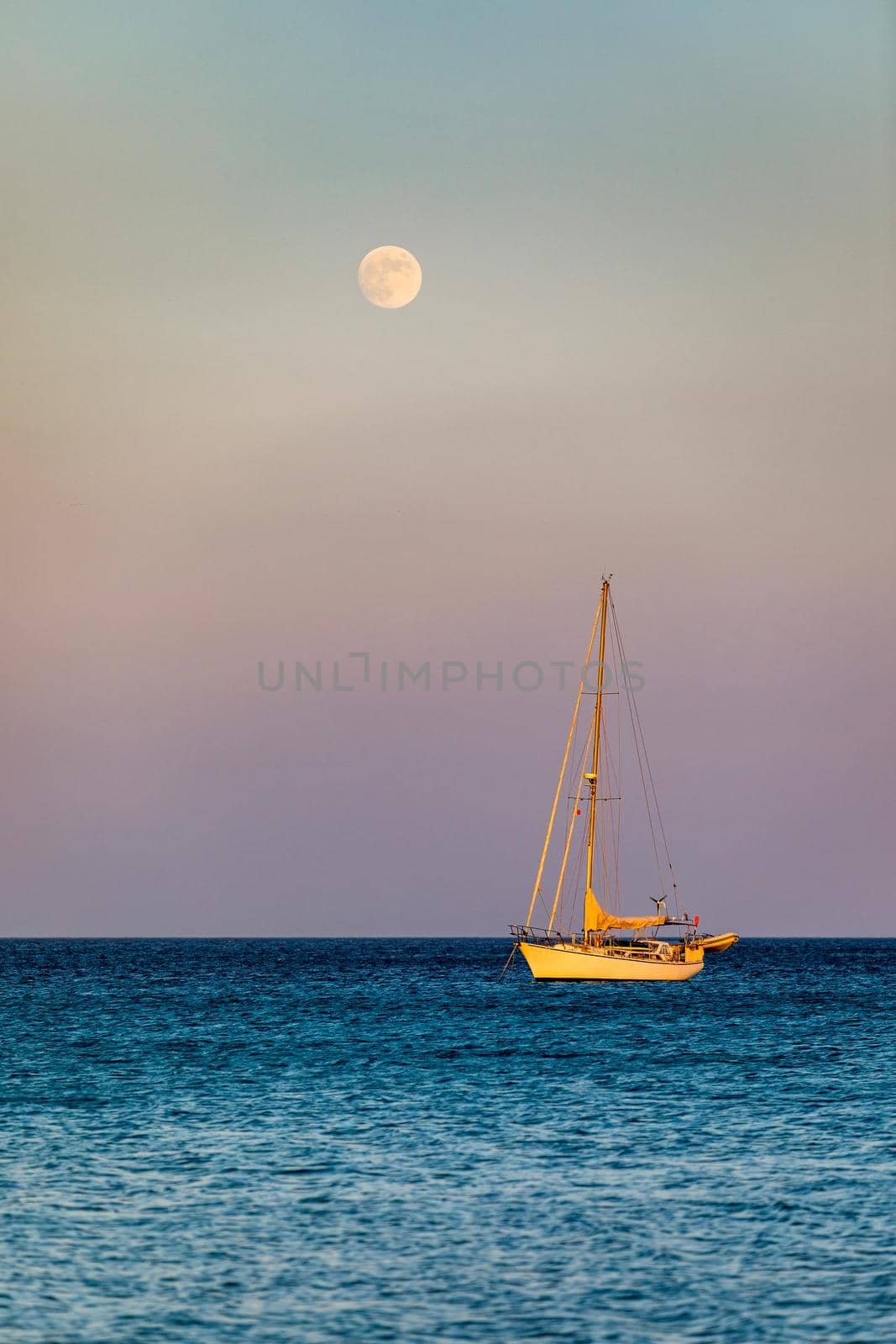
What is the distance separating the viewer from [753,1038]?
227ft

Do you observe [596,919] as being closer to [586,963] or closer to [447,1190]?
[586,963]

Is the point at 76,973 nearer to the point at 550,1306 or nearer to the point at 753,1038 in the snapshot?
the point at 753,1038

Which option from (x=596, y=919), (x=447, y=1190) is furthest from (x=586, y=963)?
(x=447, y=1190)

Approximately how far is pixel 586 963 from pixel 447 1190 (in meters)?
73.6

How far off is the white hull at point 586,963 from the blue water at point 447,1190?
3608 centimetres

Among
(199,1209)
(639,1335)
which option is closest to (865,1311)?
(639,1335)

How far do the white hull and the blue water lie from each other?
36075 millimetres

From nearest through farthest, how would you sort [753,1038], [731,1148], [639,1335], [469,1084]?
[639,1335] < [731,1148] < [469,1084] < [753,1038]

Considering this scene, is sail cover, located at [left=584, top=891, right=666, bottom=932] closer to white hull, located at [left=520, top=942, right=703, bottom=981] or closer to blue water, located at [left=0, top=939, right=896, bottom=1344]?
white hull, located at [left=520, top=942, right=703, bottom=981]

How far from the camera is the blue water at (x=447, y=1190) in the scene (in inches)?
878

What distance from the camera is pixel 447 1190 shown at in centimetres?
3080

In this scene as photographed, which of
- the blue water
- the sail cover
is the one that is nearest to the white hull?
the sail cover

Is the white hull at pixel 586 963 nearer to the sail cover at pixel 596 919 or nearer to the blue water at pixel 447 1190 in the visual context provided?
the sail cover at pixel 596 919

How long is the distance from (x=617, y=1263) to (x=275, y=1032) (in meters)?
50.3
